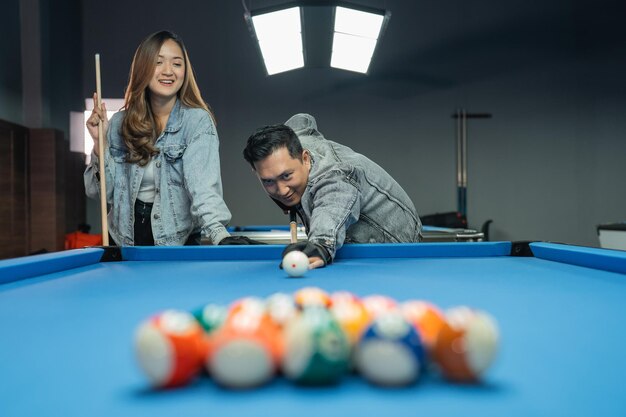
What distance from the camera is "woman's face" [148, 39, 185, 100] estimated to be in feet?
7.23

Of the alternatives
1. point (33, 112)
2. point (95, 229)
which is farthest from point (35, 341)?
point (95, 229)

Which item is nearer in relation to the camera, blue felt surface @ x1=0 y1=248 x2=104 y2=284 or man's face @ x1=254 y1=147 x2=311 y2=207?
blue felt surface @ x1=0 y1=248 x2=104 y2=284

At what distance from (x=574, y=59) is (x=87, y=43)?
5873 millimetres

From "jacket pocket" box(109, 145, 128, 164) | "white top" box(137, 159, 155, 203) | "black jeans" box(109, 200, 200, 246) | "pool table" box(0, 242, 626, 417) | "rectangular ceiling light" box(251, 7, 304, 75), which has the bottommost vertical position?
"pool table" box(0, 242, 626, 417)

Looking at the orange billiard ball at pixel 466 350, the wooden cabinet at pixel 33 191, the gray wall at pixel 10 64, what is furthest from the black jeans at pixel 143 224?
the gray wall at pixel 10 64

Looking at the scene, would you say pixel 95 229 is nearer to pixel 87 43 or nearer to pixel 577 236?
pixel 87 43

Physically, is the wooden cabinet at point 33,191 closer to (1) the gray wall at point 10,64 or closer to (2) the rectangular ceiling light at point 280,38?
(1) the gray wall at point 10,64

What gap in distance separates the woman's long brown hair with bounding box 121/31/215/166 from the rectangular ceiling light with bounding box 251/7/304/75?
1312 millimetres

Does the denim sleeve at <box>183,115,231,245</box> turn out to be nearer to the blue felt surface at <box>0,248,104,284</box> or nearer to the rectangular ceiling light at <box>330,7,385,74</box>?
the blue felt surface at <box>0,248,104,284</box>

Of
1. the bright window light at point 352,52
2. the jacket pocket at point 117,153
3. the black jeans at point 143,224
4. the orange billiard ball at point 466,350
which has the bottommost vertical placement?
the orange billiard ball at point 466,350

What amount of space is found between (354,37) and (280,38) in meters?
0.63

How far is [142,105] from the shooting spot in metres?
2.24

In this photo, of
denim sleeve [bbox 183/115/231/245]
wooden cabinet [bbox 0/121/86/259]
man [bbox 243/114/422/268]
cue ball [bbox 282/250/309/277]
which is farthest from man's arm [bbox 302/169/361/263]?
wooden cabinet [bbox 0/121/86/259]

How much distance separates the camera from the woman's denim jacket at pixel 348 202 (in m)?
1.75
